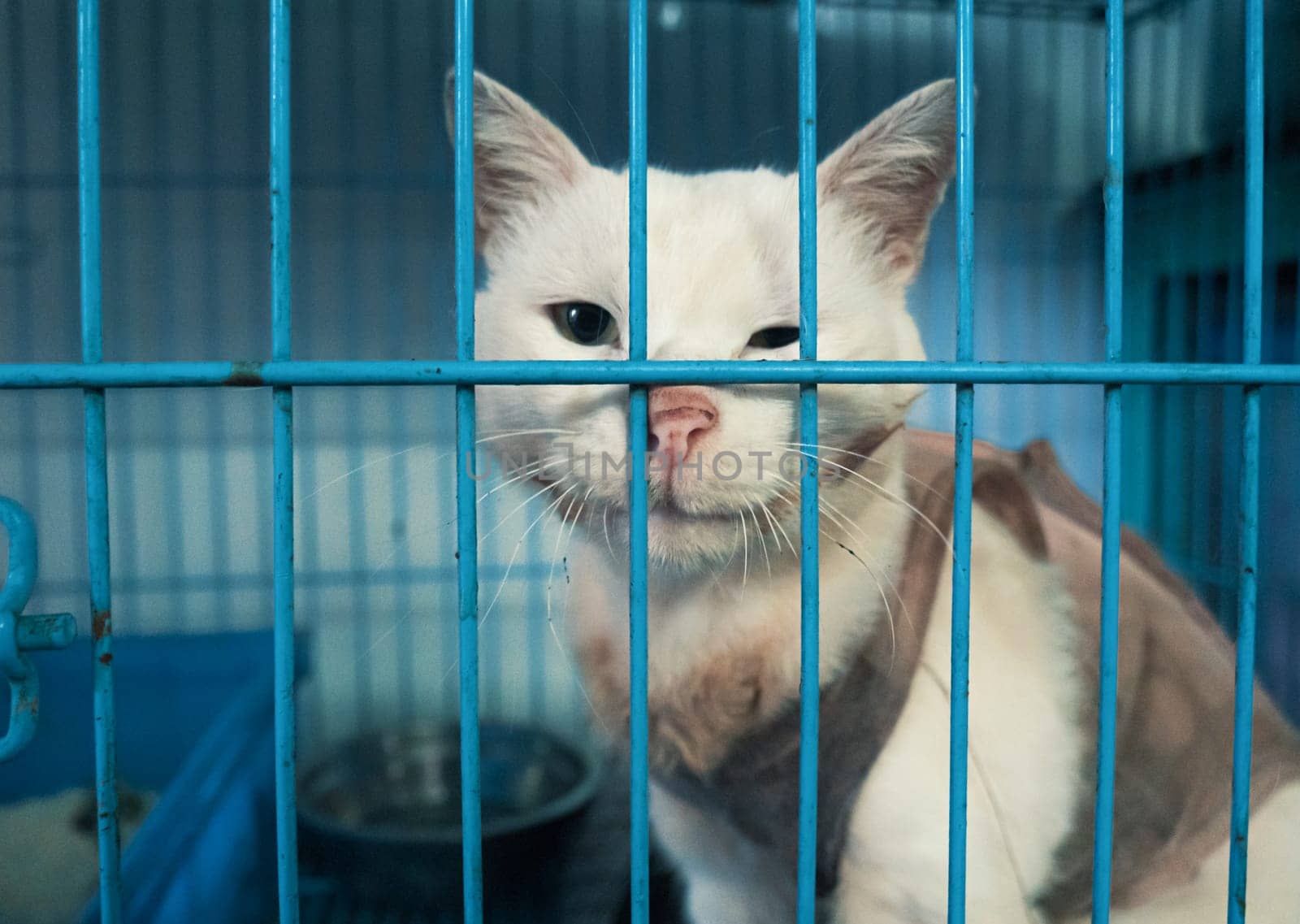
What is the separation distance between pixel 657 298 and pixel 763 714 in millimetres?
413

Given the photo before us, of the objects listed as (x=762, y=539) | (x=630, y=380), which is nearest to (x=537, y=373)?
(x=630, y=380)

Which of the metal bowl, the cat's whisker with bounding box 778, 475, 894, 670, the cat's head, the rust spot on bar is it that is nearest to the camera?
the rust spot on bar

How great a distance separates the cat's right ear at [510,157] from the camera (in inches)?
27.5

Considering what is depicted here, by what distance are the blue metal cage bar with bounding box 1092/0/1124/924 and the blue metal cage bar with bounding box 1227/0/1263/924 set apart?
0.10 m

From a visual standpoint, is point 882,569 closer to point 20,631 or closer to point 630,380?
point 630,380

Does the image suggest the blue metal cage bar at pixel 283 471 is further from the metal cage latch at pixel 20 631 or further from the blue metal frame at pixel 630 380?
the metal cage latch at pixel 20 631

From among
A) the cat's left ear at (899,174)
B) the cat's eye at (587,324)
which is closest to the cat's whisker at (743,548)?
the cat's eye at (587,324)

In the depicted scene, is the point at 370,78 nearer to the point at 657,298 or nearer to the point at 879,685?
the point at 657,298

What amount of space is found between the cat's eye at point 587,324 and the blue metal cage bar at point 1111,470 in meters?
0.40

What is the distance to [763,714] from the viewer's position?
752 millimetres

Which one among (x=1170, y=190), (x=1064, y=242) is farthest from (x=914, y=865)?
(x=1170, y=190)

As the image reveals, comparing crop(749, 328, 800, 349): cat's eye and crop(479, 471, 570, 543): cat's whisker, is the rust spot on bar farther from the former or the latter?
crop(749, 328, 800, 349): cat's eye

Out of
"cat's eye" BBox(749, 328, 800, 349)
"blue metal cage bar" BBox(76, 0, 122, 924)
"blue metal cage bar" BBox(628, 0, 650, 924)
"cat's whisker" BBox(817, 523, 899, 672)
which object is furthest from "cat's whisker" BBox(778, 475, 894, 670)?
"blue metal cage bar" BBox(76, 0, 122, 924)

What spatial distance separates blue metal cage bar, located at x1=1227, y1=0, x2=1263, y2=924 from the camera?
0.55 meters
